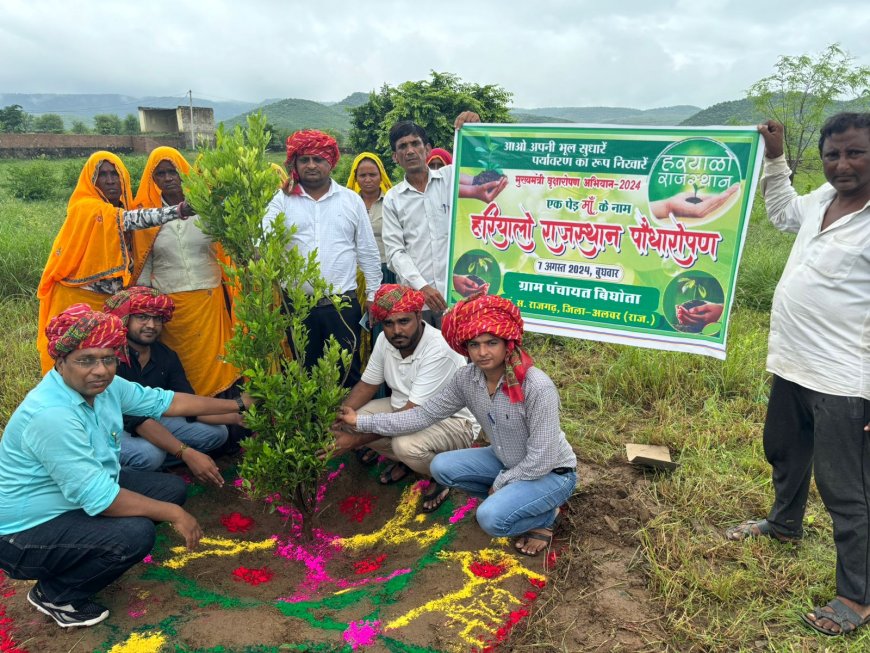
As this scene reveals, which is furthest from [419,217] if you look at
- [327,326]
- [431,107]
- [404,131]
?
[431,107]

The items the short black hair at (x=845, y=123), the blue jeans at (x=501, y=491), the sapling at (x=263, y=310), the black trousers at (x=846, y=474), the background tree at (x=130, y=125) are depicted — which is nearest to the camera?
the short black hair at (x=845, y=123)

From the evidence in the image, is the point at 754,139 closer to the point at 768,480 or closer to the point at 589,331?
the point at 589,331

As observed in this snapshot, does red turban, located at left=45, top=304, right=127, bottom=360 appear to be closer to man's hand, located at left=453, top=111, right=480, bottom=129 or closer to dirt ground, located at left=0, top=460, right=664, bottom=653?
dirt ground, located at left=0, top=460, right=664, bottom=653

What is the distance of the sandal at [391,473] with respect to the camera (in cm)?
426

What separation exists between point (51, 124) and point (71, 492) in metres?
52.6

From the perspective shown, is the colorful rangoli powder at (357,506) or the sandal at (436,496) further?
the colorful rangoli powder at (357,506)

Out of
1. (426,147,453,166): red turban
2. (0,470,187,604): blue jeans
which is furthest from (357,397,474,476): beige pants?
(426,147,453,166): red turban

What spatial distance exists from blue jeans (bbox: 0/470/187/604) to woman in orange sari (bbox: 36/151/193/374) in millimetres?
1803

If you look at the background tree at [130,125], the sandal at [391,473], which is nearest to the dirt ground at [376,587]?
the sandal at [391,473]

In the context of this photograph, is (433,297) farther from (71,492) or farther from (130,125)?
(130,125)

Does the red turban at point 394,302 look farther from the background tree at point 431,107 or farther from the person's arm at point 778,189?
the background tree at point 431,107

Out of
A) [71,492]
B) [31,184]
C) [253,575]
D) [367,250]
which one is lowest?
[253,575]

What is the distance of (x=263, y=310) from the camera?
3086 millimetres

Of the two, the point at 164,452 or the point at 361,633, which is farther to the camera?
the point at 164,452
